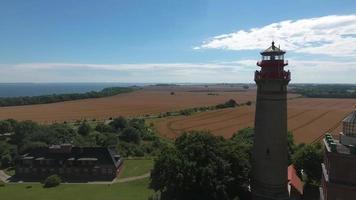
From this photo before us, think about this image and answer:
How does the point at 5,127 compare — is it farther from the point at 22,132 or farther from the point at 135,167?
the point at 135,167

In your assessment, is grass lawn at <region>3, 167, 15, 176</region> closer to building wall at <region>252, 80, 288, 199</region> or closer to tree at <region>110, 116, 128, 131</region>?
tree at <region>110, 116, 128, 131</region>

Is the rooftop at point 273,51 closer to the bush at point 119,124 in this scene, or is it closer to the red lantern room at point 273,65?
the red lantern room at point 273,65

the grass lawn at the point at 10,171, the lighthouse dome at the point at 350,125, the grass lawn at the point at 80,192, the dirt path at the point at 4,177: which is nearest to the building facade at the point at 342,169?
the lighthouse dome at the point at 350,125

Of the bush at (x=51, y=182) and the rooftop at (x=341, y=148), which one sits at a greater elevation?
the rooftop at (x=341, y=148)

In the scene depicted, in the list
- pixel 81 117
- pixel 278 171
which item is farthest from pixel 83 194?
pixel 81 117

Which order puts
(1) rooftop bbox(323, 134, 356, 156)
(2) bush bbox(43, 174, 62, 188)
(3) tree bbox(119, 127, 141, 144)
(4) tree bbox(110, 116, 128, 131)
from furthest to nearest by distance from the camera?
(4) tree bbox(110, 116, 128, 131)
(3) tree bbox(119, 127, 141, 144)
(2) bush bbox(43, 174, 62, 188)
(1) rooftop bbox(323, 134, 356, 156)

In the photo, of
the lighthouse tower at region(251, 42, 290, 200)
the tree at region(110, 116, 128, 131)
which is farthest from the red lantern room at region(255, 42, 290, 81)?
the tree at region(110, 116, 128, 131)
